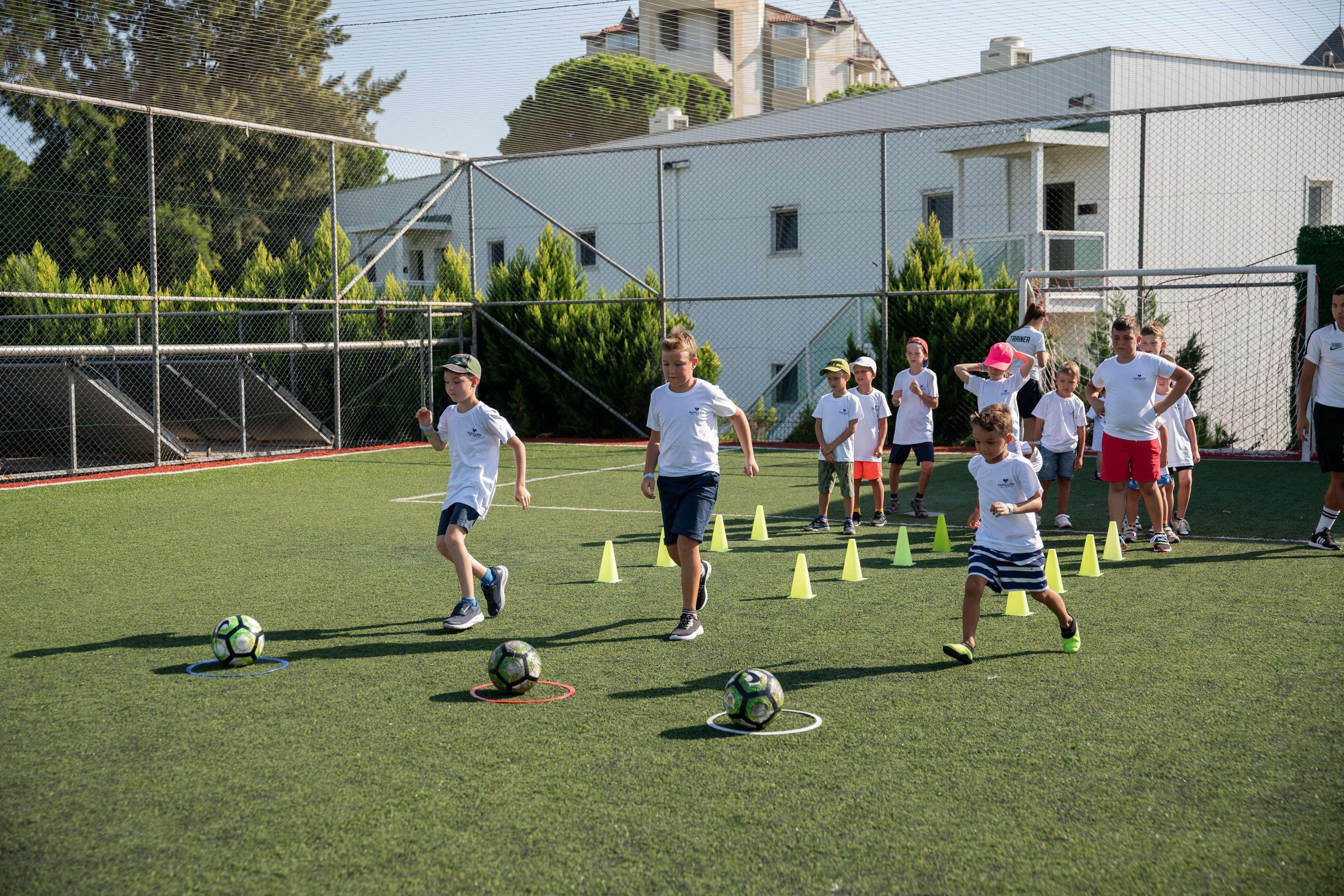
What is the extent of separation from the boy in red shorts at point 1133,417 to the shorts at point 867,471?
6.94ft

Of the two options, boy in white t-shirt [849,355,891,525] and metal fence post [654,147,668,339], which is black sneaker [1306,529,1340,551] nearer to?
boy in white t-shirt [849,355,891,525]

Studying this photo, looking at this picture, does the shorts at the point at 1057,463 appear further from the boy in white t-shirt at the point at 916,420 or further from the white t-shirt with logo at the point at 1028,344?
the boy in white t-shirt at the point at 916,420

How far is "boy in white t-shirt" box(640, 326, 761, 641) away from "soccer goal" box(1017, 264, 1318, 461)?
29.1 feet

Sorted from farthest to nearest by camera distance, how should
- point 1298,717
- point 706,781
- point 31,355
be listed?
1. point 31,355
2. point 1298,717
3. point 706,781

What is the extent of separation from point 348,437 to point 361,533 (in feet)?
32.8

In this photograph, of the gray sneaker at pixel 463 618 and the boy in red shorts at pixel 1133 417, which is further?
the boy in red shorts at pixel 1133 417

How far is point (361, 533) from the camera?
1005 cm

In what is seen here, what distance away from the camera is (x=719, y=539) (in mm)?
9258

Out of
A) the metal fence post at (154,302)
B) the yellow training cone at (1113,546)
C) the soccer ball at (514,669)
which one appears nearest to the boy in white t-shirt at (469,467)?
the soccer ball at (514,669)

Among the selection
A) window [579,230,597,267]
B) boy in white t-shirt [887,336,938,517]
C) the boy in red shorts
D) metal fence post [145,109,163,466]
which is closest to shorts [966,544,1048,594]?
the boy in red shorts

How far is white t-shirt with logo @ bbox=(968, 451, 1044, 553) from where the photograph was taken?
5.88m

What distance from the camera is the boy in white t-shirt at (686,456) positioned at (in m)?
6.53

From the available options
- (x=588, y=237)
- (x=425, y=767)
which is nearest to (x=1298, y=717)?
(x=425, y=767)

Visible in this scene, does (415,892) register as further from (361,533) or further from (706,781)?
(361,533)
